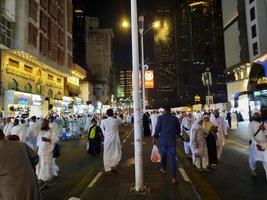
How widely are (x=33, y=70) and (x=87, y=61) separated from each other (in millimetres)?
83530

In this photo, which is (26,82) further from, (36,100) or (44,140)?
(44,140)

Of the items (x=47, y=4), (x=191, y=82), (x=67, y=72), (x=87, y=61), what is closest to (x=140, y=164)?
(x=47, y=4)

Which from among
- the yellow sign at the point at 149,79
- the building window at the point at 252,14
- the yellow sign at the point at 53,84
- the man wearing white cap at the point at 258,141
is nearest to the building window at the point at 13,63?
the yellow sign at the point at 53,84

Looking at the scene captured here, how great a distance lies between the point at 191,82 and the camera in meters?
111

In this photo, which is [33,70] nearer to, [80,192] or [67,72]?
[67,72]

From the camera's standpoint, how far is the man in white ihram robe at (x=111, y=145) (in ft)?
32.7

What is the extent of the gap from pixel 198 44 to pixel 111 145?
361ft

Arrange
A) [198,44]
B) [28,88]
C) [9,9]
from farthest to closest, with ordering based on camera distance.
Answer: [198,44]
[28,88]
[9,9]

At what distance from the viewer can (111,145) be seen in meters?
10.1

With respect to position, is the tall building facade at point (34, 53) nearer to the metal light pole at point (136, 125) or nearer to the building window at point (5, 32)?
the building window at point (5, 32)

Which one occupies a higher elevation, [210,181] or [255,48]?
[255,48]

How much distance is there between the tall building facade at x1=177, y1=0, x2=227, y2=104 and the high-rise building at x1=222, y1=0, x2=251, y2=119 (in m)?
36.6

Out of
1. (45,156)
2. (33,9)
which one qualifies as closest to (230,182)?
(45,156)

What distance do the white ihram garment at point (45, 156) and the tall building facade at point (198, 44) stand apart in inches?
3931
